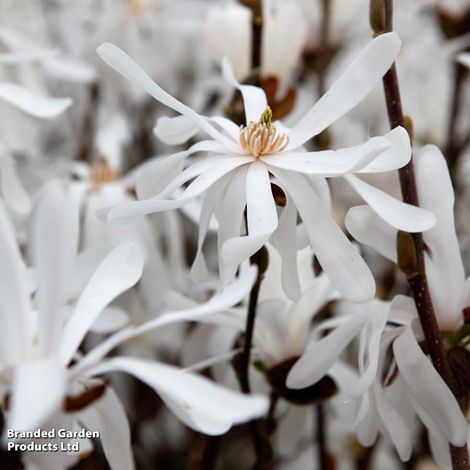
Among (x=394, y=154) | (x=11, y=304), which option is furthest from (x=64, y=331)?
(x=394, y=154)

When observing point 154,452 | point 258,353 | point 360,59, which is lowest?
point 154,452

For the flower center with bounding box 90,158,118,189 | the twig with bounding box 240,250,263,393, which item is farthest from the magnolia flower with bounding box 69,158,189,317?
the twig with bounding box 240,250,263,393

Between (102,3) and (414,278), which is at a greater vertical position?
(102,3)

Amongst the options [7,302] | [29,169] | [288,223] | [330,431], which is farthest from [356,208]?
[330,431]

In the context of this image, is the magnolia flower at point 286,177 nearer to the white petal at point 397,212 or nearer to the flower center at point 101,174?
the white petal at point 397,212

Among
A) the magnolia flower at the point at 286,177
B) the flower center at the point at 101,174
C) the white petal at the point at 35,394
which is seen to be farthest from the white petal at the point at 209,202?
the flower center at the point at 101,174

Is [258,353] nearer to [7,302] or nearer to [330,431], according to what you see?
[7,302]

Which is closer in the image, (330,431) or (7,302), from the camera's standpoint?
(7,302)

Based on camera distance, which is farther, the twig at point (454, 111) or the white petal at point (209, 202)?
the twig at point (454, 111)

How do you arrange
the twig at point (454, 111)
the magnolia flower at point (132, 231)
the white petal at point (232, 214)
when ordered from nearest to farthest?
the white petal at point (232, 214), the magnolia flower at point (132, 231), the twig at point (454, 111)
